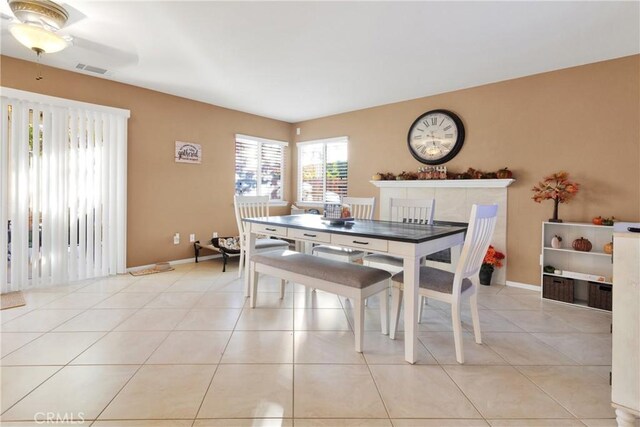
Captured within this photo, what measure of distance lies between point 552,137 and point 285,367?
3.62m

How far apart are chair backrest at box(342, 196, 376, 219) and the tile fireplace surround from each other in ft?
3.00

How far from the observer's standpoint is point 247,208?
3943 mm

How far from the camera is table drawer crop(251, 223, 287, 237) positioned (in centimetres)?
273

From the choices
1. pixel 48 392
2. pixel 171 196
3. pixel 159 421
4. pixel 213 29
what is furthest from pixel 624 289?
pixel 171 196

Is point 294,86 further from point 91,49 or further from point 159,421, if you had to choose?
point 159,421

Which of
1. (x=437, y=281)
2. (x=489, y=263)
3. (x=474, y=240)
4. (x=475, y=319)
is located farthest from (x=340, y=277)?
(x=489, y=263)

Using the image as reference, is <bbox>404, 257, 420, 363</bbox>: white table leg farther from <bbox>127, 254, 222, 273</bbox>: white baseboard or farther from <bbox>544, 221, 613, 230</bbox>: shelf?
<bbox>127, 254, 222, 273</bbox>: white baseboard

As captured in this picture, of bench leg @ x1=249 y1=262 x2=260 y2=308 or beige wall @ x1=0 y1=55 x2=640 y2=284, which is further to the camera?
beige wall @ x1=0 y1=55 x2=640 y2=284

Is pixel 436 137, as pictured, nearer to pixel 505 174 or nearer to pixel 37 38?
pixel 505 174

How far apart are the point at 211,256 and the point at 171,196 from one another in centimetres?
114

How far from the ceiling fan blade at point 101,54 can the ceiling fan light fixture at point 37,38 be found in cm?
48

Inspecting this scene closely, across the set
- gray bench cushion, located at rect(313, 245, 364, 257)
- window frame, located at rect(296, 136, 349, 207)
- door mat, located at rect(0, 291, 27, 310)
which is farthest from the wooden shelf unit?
door mat, located at rect(0, 291, 27, 310)

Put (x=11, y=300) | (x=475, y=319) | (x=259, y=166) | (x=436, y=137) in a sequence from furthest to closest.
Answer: (x=259, y=166), (x=436, y=137), (x=11, y=300), (x=475, y=319)

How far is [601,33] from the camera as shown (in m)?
2.60
